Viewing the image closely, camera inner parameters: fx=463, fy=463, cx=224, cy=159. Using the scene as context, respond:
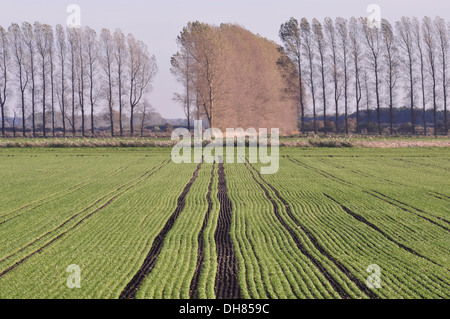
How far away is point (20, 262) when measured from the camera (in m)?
7.81

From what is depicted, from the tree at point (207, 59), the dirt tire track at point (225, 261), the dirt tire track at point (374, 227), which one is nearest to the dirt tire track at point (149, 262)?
the dirt tire track at point (225, 261)

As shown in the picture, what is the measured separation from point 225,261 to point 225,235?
1.86 meters

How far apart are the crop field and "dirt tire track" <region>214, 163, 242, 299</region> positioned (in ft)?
0.07

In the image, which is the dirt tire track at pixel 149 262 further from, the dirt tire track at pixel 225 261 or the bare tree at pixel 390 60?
the bare tree at pixel 390 60

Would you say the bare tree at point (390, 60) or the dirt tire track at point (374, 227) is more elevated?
the bare tree at point (390, 60)

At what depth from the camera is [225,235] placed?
9.86m

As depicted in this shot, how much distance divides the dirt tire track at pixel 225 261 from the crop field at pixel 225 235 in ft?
0.07

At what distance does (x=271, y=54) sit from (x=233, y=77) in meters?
16.8

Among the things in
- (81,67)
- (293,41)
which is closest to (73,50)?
(81,67)

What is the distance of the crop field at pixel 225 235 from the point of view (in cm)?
675

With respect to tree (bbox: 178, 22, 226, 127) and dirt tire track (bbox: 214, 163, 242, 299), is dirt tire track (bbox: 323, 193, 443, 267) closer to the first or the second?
dirt tire track (bbox: 214, 163, 242, 299)

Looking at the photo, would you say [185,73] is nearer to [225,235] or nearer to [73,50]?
[73,50]

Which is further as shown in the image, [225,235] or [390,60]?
[390,60]
